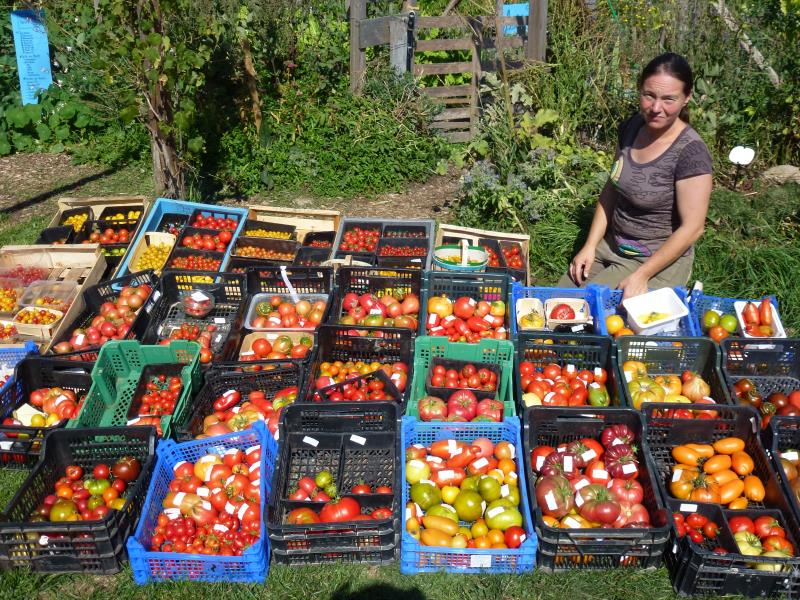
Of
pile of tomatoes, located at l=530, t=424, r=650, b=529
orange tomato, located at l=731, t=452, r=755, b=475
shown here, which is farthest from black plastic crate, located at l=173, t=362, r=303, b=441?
orange tomato, located at l=731, t=452, r=755, b=475

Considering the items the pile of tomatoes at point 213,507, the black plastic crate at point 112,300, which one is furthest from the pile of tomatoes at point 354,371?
the black plastic crate at point 112,300

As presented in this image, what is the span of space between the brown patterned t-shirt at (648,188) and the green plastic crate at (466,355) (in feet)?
4.92

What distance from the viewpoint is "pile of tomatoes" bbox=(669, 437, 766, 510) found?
13.7 feet

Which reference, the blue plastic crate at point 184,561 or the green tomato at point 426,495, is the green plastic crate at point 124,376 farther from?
the green tomato at point 426,495

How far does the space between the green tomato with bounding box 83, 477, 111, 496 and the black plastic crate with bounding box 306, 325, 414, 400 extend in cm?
168

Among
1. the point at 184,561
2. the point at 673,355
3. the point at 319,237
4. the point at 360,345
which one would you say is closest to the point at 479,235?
the point at 319,237

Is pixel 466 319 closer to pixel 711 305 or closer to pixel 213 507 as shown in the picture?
pixel 711 305

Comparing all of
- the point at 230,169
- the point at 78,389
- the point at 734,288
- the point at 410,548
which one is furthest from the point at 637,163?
the point at 230,169

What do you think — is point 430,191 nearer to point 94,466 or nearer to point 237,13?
point 237,13

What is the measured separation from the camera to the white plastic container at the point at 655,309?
5.31 meters

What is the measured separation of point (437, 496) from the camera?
4.24m

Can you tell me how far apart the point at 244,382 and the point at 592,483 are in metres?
2.72

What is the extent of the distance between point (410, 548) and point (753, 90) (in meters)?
7.38

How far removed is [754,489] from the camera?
4.18 m
